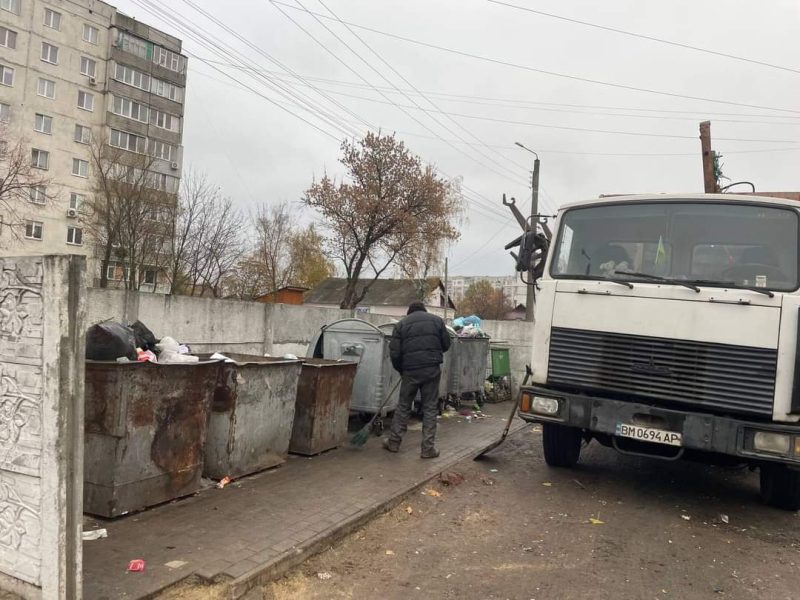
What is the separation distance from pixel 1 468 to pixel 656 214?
5.44m

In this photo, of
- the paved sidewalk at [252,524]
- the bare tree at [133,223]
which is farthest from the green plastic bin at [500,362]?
the bare tree at [133,223]

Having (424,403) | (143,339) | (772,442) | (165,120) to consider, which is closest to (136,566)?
(143,339)

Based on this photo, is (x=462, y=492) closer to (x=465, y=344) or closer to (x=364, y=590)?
(x=364, y=590)

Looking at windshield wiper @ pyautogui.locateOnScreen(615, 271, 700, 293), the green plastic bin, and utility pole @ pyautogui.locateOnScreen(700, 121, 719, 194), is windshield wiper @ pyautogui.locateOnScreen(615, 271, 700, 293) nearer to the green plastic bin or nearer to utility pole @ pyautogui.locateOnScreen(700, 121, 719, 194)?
utility pole @ pyautogui.locateOnScreen(700, 121, 719, 194)

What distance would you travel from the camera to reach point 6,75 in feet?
121

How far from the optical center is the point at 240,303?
899 centimetres

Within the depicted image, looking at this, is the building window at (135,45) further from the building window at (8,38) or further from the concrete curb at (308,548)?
the concrete curb at (308,548)

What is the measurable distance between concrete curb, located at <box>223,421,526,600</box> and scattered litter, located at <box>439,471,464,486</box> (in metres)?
0.22

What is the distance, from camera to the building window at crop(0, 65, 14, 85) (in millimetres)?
Result: 36681

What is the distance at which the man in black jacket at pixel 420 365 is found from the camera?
686 cm

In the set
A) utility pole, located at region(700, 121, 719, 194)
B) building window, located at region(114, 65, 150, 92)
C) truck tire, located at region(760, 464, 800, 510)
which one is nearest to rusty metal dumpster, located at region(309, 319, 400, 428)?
truck tire, located at region(760, 464, 800, 510)

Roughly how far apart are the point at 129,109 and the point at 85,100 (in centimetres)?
305

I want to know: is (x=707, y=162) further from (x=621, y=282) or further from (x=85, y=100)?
(x=85, y=100)

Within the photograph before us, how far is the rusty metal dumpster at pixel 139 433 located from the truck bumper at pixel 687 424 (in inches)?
124
